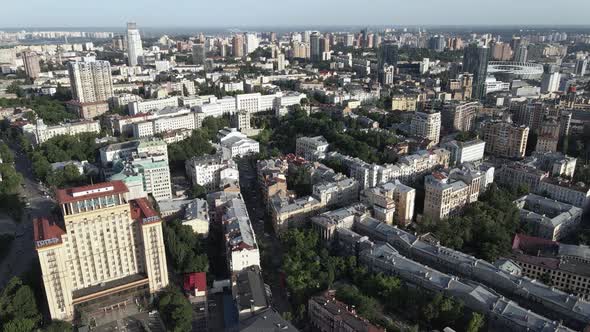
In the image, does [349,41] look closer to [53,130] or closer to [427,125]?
[427,125]

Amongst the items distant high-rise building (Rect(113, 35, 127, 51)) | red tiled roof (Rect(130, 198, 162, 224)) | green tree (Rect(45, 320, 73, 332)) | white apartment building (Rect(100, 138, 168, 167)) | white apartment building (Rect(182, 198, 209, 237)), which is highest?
distant high-rise building (Rect(113, 35, 127, 51))

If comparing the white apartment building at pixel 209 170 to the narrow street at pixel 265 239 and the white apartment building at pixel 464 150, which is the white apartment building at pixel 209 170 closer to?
the narrow street at pixel 265 239

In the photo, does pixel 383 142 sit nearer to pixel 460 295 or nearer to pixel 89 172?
pixel 460 295

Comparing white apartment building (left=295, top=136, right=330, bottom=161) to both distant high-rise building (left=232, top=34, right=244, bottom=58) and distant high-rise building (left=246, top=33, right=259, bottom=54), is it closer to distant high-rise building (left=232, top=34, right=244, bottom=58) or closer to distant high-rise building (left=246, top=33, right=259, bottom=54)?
distant high-rise building (left=232, top=34, right=244, bottom=58)

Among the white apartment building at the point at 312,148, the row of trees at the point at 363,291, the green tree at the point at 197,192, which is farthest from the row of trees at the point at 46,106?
→ the row of trees at the point at 363,291

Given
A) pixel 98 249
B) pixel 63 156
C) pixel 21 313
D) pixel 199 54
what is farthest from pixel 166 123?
pixel 199 54

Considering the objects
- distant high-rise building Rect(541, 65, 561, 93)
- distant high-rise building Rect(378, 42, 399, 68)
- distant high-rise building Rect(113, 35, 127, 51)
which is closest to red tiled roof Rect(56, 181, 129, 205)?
distant high-rise building Rect(541, 65, 561, 93)
